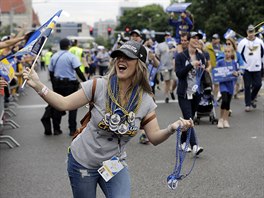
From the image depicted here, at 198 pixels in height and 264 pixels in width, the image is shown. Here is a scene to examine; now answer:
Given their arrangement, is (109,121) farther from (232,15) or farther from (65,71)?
(232,15)

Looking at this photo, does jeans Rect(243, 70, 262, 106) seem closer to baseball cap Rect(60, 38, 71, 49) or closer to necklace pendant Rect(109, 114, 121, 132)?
baseball cap Rect(60, 38, 71, 49)

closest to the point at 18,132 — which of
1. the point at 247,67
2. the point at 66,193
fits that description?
the point at 66,193

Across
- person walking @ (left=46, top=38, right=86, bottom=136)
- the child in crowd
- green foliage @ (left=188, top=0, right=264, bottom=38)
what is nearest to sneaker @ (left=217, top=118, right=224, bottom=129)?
the child in crowd

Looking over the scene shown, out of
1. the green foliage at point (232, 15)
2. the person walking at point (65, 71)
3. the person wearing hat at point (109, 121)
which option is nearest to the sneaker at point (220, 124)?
the person walking at point (65, 71)

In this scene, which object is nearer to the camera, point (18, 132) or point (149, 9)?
point (18, 132)

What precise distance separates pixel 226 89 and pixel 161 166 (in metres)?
3.48

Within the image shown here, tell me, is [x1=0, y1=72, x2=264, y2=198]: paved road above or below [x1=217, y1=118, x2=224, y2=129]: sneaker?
above

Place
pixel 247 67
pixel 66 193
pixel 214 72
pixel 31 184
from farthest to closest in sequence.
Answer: pixel 247 67, pixel 214 72, pixel 31 184, pixel 66 193

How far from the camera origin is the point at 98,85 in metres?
3.59

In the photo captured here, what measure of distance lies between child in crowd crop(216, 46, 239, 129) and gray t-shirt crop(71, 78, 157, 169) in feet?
20.7

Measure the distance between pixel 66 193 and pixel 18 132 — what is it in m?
4.72

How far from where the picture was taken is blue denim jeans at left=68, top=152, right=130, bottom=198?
3.55 m

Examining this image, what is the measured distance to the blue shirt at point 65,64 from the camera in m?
9.37

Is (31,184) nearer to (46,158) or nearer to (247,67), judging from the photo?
(46,158)
